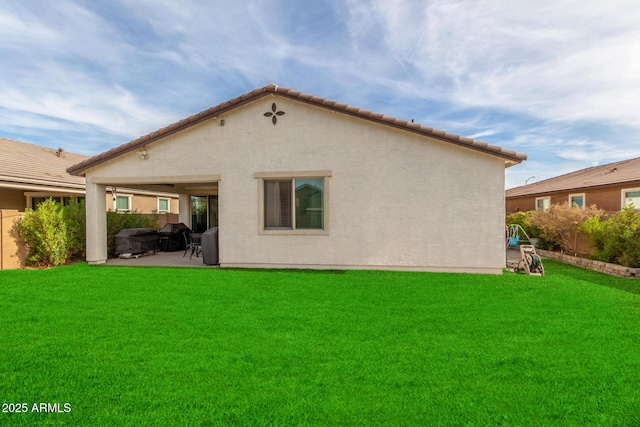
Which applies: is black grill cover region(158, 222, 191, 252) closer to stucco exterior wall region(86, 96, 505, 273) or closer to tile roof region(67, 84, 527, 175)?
tile roof region(67, 84, 527, 175)

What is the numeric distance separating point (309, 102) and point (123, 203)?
18.1 m

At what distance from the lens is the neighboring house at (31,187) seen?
34.6 feet

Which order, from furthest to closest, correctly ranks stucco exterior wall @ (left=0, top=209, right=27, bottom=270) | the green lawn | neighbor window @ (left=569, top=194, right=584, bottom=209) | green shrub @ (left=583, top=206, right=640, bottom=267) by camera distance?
1. neighbor window @ (left=569, top=194, right=584, bottom=209)
2. stucco exterior wall @ (left=0, top=209, right=27, bottom=270)
3. green shrub @ (left=583, top=206, right=640, bottom=267)
4. the green lawn

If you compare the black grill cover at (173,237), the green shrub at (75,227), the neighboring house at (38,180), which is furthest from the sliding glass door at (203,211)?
the green shrub at (75,227)

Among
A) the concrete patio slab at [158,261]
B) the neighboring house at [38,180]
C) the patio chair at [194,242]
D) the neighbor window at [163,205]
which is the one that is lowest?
the concrete patio slab at [158,261]

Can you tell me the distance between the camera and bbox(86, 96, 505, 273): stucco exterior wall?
29.7 ft

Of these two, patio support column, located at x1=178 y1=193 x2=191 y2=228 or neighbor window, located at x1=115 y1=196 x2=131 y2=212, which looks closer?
patio support column, located at x1=178 y1=193 x2=191 y2=228

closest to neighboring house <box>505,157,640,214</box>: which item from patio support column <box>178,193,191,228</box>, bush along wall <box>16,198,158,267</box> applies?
patio support column <box>178,193,191,228</box>

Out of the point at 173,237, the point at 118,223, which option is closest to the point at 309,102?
the point at 173,237

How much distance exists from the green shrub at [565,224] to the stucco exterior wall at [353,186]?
600cm

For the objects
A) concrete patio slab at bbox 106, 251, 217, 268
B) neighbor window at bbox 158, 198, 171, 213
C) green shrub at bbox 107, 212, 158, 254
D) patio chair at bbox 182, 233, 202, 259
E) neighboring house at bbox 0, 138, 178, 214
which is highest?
neighboring house at bbox 0, 138, 178, 214

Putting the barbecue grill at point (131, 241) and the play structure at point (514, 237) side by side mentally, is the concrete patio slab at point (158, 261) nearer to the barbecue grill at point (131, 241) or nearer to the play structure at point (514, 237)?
the barbecue grill at point (131, 241)

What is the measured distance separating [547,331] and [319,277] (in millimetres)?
5177

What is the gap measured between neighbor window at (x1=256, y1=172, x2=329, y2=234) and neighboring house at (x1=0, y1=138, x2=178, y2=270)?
20.0 ft
